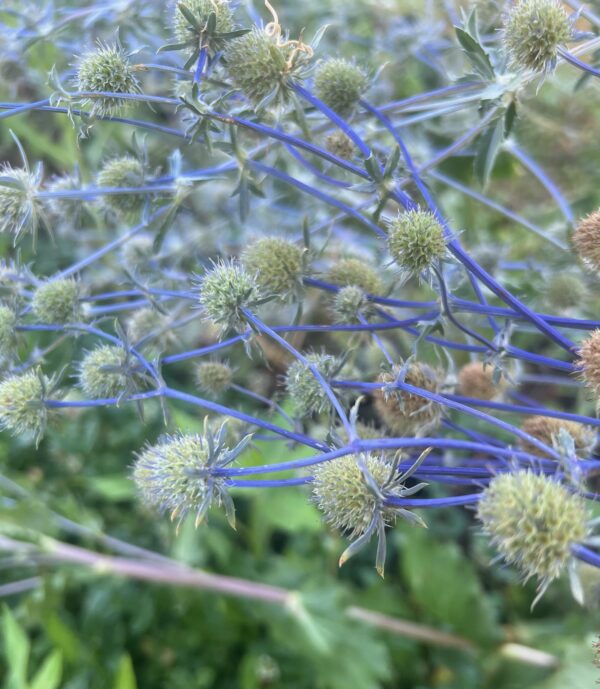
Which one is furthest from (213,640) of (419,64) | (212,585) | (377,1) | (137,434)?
(377,1)

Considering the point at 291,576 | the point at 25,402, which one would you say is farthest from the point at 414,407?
the point at 291,576

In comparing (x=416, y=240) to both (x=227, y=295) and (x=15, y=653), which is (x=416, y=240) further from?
(x=15, y=653)

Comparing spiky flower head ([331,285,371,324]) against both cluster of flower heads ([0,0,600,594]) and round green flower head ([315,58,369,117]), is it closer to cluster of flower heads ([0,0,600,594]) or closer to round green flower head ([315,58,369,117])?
cluster of flower heads ([0,0,600,594])

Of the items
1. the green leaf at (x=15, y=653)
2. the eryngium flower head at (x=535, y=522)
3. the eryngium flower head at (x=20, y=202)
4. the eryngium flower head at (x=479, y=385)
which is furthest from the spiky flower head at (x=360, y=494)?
the green leaf at (x=15, y=653)

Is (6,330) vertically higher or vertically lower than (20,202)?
lower

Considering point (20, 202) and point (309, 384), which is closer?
point (309, 384)

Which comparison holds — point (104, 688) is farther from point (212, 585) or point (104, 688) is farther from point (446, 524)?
point (446, 524)

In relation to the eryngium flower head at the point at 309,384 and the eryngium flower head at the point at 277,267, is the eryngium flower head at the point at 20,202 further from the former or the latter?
the eryngium flower head at the point at 309,384
